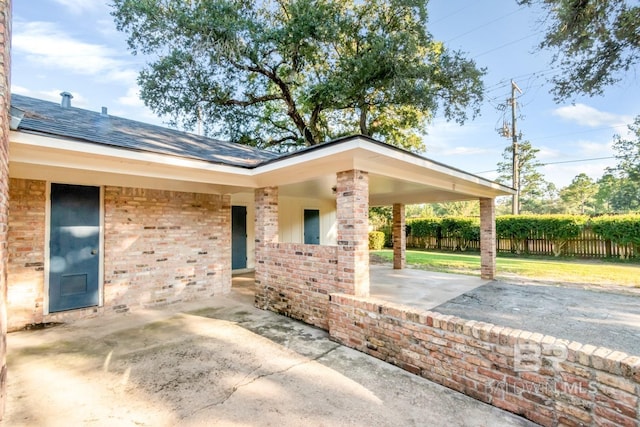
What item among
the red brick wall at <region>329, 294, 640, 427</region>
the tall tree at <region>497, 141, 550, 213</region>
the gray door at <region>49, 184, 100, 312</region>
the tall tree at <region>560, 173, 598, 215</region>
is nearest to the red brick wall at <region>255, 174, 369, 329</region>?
the red brick wall at <region>329, 294, 640, 427</region>

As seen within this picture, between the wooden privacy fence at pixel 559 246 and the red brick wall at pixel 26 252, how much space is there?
18692mm

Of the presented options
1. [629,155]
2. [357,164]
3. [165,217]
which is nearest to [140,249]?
[165,217]

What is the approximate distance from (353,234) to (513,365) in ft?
7.58

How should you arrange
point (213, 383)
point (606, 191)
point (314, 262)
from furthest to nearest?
point (606, 191)
point (314, 262)
point (213, 383)

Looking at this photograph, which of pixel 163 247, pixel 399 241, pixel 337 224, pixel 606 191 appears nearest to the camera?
pixel 337 224

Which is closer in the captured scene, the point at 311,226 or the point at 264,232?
the point at 264,232

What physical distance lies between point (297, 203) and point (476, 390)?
913cm

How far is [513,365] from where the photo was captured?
2.57m

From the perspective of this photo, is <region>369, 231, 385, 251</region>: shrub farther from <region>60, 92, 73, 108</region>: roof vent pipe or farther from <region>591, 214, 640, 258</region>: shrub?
<region>60, 92, 73, 108</region>: roof vent pipe

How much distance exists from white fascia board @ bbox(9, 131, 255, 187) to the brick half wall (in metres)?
1.71

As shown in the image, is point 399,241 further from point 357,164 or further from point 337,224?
point 357,164

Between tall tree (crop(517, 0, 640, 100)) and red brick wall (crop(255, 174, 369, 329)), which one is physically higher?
tall tree (crop(517, 0, 640, 100))

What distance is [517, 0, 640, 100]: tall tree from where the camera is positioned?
5871 mm

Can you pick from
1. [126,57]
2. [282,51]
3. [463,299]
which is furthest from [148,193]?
[126,57]
